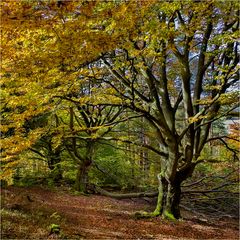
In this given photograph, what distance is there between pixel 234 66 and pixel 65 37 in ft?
15.2

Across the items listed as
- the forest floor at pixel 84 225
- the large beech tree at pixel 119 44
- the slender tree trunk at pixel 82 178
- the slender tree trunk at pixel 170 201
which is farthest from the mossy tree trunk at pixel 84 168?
the large beech tree at pixel 119 44

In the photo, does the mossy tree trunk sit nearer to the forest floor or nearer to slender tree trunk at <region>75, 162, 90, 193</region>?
slender tree trunk at <region>75, 162, 90, 193</region>

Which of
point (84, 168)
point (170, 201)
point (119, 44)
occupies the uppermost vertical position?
point (119, 44)

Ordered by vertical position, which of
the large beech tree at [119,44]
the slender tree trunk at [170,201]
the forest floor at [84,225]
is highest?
the large beech tree at [119,44]

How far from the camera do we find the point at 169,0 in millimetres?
6688

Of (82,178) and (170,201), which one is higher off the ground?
(82,178)

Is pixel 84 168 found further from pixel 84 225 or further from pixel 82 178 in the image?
pixel 84 225

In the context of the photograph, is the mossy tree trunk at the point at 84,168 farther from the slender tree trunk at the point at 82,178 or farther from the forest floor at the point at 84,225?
the forest floor at the point at 84,225

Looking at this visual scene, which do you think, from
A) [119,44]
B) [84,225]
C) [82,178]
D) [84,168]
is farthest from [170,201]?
[82,178]

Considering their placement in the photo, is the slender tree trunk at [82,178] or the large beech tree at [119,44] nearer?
the large beech tree at [119,44]

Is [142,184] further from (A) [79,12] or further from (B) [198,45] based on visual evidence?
(A) [79,12]

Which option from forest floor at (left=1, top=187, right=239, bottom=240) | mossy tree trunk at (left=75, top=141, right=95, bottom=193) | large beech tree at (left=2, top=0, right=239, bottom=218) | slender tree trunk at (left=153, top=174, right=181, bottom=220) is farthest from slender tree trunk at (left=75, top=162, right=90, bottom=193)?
large beech tree at (left=2, top=0, right=239, bottom=218)

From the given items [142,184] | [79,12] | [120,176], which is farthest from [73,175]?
[79,12]

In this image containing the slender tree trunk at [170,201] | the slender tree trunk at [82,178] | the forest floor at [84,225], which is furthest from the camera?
the slender tree trunk at [82,178]
